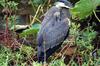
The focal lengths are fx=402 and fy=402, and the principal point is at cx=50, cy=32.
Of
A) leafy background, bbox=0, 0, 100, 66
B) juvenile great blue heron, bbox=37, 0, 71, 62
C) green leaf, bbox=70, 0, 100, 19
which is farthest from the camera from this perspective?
green leaf, bbox=70, 0, 100, 19

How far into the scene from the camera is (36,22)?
16.7 ft

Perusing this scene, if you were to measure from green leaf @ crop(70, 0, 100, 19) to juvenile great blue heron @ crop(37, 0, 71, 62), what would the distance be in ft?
0.51

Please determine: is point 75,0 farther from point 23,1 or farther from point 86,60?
point 86,60

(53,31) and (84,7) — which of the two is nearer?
(53,31)

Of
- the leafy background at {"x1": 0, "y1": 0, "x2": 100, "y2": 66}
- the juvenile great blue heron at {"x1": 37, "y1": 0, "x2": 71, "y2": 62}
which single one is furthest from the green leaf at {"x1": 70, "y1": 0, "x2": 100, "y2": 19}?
the juvenile great blue heron at {"x1": 37, "y1": 0, "x2": 71, "y2": 62}

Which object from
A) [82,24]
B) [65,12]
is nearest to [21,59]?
[65,12]

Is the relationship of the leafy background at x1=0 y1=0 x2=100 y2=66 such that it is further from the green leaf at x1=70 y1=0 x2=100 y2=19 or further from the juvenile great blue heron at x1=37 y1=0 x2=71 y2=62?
the juvenile great blue heron at x1=37 y1=0 x2=71 y2=62

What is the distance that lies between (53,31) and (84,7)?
1.91ft

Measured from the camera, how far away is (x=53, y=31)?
4223 mm

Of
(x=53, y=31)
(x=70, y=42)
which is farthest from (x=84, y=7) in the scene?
(x=53, y=31)

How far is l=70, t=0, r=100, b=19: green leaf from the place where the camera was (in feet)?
14.9

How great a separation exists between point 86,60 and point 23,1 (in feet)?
4.70

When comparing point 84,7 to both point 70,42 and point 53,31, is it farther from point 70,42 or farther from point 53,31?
point 53,31

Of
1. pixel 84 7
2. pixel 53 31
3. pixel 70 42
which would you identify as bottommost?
pixel 70 42
